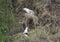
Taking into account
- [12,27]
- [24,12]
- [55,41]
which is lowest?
[55,41]

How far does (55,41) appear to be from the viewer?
5457mm

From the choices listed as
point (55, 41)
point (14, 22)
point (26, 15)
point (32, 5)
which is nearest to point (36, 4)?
point (32, 5)

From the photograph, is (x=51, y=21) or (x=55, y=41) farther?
(x=51, y=21)

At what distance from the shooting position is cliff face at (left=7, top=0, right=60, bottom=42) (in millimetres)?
5848

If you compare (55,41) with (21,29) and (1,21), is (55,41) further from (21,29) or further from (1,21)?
(1,21)

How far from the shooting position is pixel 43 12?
20.6 ft

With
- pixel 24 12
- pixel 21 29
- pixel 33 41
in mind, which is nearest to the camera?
pixel 33 41

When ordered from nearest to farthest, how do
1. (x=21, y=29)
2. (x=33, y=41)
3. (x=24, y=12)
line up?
(x=33, y=41) → (x=21, y=29) → (x=24, y=12)

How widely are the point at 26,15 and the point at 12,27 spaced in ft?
1.95

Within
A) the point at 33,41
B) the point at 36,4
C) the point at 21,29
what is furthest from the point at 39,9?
the point at 33,41

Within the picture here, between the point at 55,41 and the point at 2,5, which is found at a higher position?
the point at 2,5

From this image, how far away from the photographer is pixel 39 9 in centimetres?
638

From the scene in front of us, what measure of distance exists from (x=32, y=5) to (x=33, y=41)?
1.40m

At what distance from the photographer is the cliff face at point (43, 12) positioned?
5.85m
